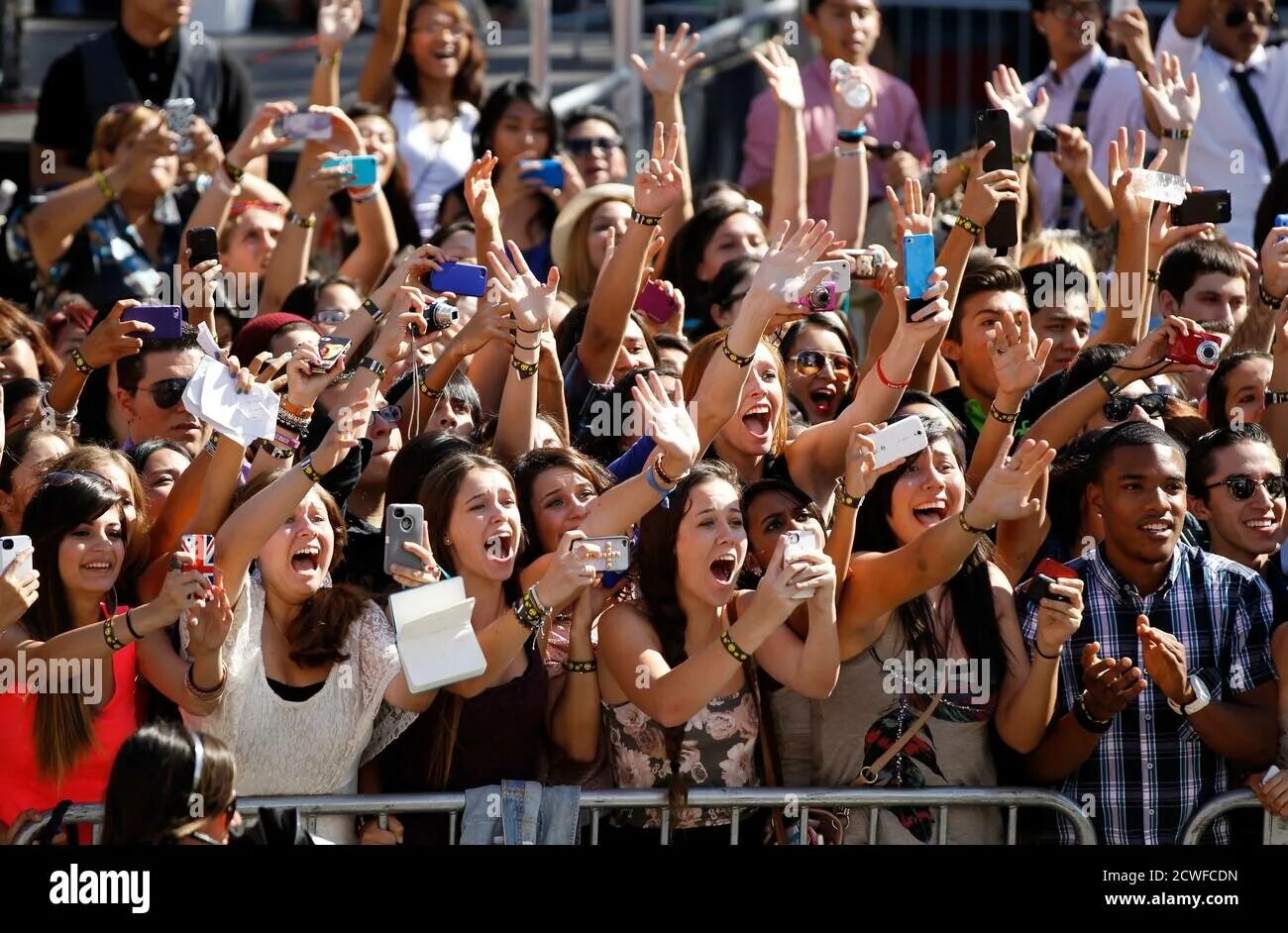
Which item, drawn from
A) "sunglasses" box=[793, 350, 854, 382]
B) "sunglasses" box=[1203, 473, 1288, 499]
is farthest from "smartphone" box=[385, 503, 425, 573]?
"sunglasses" box=[1203, 473, 1288, 499]

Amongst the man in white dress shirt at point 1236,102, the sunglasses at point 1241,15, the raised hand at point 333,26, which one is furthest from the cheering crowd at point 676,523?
the sunglasses at point 1241,15

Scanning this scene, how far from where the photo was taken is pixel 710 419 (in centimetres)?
543

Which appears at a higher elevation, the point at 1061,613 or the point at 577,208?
the point at 577,208

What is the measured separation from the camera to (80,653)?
4.89 metres

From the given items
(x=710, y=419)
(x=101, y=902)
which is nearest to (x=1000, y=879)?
(x=710, y=419)

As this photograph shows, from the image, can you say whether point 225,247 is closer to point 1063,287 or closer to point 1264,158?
point 1063,287

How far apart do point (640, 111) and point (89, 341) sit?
14.8ft

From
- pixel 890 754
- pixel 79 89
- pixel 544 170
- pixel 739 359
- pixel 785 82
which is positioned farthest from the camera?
pixel 79 89

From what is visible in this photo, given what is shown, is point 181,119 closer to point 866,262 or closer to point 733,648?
point 866,262

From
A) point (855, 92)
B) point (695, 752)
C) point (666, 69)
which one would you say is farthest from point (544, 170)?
point (695, 752)

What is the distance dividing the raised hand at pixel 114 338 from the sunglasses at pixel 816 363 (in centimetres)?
197

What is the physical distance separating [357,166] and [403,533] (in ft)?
7.97

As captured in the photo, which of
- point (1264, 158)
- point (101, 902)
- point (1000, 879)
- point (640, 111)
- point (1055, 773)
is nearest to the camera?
point (101, 902)

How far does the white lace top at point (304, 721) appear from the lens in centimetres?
496
